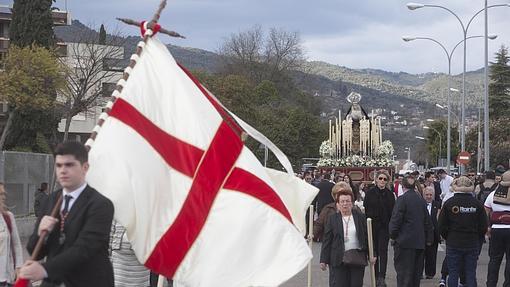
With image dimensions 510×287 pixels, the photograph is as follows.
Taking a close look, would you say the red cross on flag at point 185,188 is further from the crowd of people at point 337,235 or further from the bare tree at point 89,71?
the bare tree at point 89,71

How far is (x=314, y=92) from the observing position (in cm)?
9569

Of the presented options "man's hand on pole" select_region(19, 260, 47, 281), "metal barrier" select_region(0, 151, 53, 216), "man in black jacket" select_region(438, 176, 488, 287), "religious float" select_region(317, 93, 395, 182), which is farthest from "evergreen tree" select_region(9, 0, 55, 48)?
"man's hand on pole" select_region(19, 260, 47, 281)

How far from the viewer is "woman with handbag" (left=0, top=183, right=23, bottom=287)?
9.52 metres

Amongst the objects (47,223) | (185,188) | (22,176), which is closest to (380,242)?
(185,188)

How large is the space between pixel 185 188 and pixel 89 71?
143ft

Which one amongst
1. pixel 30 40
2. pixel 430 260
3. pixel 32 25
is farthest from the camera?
pixel 32 25

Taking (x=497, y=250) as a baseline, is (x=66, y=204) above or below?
above

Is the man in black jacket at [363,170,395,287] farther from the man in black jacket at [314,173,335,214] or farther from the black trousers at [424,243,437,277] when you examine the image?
the man in black jacket at [314,173,335,214]

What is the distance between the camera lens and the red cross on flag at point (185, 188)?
688cm

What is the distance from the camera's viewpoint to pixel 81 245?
5.46m

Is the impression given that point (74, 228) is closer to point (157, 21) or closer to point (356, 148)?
point (157, 21)

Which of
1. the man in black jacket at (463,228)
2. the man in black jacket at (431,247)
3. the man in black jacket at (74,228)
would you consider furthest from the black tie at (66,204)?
Result: the man in black jacket at (431,247)

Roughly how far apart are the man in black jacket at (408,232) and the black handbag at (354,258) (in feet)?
7.66

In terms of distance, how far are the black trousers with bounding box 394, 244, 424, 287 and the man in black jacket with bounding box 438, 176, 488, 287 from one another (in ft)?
1.69
